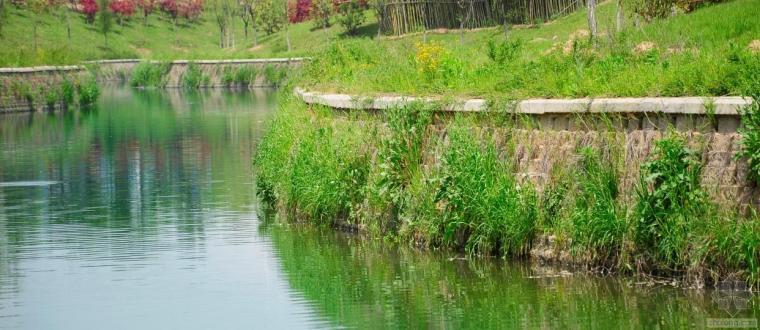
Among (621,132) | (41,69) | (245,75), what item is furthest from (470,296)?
(245,75)

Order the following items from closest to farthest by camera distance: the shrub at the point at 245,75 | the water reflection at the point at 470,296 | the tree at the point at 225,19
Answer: the water reflection at the point at 470,296, the shrub at the point at 245,75, the tree at the point at 225,19

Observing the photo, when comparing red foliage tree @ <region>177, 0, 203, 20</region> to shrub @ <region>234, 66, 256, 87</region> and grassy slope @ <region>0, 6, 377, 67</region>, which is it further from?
shrub @ <region>234, 66, 256, 87</region>

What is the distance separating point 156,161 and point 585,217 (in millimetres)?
17685

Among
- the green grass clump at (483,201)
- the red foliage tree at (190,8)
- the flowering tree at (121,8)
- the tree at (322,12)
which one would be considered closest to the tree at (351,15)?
the tree at (322,12)

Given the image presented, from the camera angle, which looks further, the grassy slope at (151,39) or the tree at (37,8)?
the tree at (37,8)

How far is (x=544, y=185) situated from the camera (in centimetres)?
1444

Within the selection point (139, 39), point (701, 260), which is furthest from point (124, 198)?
point (139, 39)

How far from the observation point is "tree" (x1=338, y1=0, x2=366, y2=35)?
62844 mm

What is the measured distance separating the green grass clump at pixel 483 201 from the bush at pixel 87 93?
39.1 metres

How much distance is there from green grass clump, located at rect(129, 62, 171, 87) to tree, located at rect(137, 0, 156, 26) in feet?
68.9

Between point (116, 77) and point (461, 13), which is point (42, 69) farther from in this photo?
point (116, 77)

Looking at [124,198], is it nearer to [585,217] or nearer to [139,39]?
[585,217]

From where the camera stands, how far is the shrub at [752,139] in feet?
39.6

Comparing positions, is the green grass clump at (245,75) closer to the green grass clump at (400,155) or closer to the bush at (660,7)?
the bush at (660,7)
